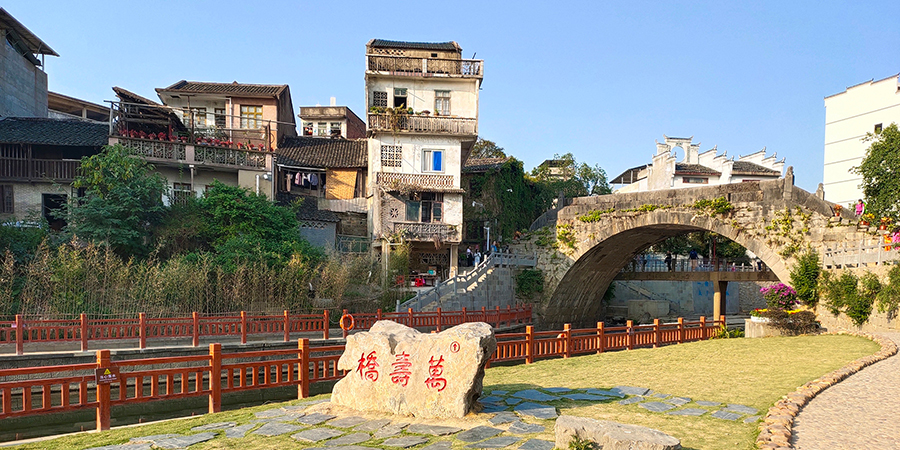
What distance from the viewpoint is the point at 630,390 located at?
27.3 ft

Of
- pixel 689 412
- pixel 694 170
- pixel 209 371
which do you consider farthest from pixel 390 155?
pixel 694 170

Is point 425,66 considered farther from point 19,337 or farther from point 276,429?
point 276,429

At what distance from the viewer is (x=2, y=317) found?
14070 mm

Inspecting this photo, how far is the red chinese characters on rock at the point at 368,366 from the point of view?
6969 millimetres

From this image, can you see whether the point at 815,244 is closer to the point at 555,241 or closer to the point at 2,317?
the point at 555,241

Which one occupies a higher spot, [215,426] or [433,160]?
[433,160]

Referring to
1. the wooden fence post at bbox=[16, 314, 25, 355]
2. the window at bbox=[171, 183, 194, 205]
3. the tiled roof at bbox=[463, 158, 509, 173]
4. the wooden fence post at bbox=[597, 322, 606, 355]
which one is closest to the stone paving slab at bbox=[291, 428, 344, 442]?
the wooden fence post at bbox=[597, 322, 606, 355]

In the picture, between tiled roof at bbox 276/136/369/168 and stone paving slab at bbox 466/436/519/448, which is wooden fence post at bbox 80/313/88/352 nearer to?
stone paving slab at bbox 466/436/519/448

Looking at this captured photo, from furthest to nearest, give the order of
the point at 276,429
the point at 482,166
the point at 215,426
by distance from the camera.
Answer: the point at 482,166
the point at 215,426
the point at 276,429

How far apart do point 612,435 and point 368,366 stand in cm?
320

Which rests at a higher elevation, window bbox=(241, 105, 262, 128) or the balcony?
the balcony

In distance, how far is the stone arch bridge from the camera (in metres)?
17.5

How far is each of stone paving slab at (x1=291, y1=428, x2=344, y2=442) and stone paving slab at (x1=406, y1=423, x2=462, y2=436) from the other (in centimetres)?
72

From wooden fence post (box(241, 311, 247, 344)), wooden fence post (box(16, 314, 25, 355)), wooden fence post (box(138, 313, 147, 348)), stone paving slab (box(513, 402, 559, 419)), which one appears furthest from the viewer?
wooden fence post (box(241, 311, 247, 344))
